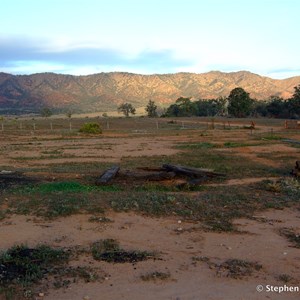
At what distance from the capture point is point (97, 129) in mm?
40500

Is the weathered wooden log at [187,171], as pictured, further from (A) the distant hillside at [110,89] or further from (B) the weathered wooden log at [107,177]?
(A) the distant hillside at [110,89]

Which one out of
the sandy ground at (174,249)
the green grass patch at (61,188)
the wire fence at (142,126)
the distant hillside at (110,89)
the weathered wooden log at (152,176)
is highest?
the distant hillside at (110,89)

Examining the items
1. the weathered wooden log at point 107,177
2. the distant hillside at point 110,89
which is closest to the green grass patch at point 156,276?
the weathered wooden log at point 107,177

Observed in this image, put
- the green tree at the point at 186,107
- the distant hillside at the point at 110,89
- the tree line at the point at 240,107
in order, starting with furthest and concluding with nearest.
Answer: the distant hillside at the point at 110,89 < the green tree at the point at 186,107 < the tree line at the point at 240,107

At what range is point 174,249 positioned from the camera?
650cm

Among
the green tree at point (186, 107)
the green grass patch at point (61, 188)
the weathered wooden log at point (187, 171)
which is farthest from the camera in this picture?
the green tree at point (186, 107)

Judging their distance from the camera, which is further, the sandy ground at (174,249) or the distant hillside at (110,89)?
the distant hillside at (110,89)

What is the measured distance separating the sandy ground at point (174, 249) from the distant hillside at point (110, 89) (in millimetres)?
138550

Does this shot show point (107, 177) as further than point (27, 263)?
Yes

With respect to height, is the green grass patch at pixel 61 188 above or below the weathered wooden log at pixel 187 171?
below

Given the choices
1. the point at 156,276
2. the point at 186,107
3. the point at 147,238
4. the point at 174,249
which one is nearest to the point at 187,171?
the point at 147,238

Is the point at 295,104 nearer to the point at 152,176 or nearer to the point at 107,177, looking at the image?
the point at 152,176

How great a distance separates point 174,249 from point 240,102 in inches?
2701

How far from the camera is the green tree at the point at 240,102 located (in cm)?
7225
